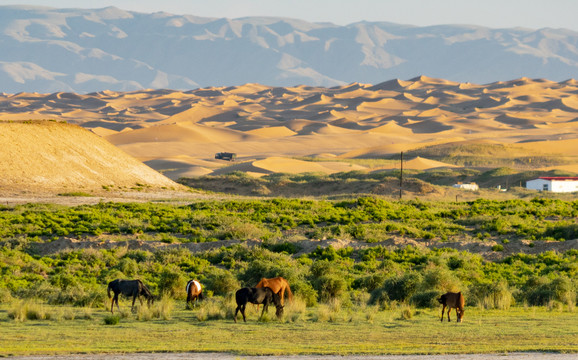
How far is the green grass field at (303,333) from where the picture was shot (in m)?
16.3

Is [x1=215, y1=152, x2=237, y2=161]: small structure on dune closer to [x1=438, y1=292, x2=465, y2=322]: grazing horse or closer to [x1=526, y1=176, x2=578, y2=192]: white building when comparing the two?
[x1=526, y1=176, x2=578, y2=192]: white building

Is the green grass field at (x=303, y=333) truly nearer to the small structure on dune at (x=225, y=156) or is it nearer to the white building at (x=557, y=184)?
the white building at (x=557, y=184)

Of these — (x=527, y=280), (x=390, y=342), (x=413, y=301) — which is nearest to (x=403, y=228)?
(x=527, y=280)

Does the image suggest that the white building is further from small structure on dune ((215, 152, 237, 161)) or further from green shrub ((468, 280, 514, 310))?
green shrub ((468, 280, 514, 310))

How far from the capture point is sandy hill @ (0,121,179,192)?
6131 centimetres

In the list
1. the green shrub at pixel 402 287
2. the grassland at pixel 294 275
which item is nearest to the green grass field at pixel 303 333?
the grassland at pixel 294 275

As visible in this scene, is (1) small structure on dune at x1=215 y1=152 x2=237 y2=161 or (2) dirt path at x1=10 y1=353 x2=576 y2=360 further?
(1) small structure on dune at x1=215 y1=152 x2=237 y2=161

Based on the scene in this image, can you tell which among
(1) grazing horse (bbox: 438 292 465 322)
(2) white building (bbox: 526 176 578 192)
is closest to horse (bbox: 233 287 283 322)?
(1) grazing horse (bbox: 438 292 465 322)

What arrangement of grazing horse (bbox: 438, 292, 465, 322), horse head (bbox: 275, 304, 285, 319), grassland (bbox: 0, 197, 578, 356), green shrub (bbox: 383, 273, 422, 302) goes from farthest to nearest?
green shrub (bbox: 383, 273, 422, 302)
grazing horse (bbox: 438, 292, 465, 322)
horse head (bbox: 275, 304, 285, 319)
grassland (bbox: 0, 197, 578, 356)

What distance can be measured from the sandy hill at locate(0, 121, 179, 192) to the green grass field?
40515 mm

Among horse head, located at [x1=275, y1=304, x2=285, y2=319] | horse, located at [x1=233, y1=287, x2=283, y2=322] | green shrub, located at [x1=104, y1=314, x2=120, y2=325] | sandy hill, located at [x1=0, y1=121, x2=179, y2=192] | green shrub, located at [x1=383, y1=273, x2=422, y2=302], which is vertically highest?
sandy hill, located at [x1=0, y1=121, x2=179, y2=192]

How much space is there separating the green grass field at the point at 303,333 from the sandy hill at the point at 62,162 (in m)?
40.5

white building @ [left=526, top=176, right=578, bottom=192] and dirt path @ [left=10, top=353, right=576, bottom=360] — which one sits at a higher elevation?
white building @ [left=526, top=176, right=578, bottom=192]

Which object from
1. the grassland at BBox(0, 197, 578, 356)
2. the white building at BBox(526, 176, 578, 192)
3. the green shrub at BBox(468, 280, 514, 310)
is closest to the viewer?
the grassland at BBox(0, 197, 578, 356)
